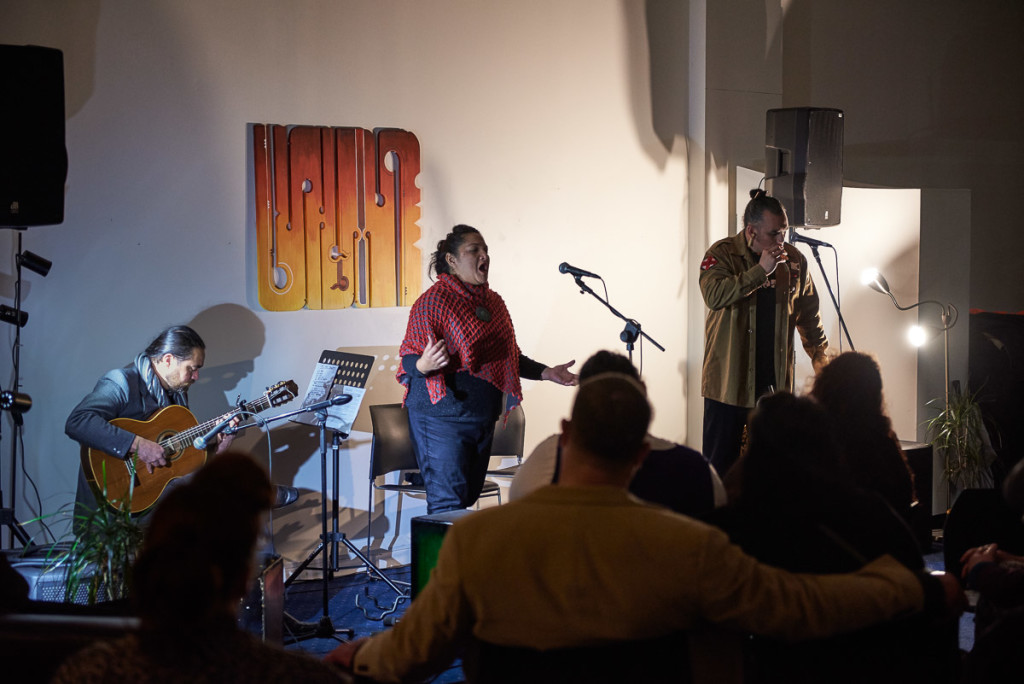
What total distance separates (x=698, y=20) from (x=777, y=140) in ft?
2.85

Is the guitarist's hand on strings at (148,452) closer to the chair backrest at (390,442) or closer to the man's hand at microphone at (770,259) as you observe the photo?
the chair backrest at (390,442)

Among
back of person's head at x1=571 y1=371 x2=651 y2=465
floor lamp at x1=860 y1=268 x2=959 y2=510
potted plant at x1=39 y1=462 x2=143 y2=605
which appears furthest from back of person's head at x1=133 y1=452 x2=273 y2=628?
floor lamp at x1=860 y1=268 x2=959 y2=510

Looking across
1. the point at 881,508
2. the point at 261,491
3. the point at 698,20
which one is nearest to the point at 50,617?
the point at 261,491

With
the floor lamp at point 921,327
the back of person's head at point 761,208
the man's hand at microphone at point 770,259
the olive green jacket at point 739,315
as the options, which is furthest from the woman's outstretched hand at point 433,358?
the floor lamp at point 921,327

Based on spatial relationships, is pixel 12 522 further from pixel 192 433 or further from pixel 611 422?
pixel 611 422

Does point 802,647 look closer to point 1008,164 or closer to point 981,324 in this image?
point 981,324

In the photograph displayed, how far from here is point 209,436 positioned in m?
3.96

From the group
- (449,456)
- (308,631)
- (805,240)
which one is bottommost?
(308,631)

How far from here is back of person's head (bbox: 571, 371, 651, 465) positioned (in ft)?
5.26

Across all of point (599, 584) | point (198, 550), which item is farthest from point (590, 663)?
point (198, 550)

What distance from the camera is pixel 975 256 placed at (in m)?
6.18

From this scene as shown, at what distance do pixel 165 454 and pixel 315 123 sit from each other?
1.77 m

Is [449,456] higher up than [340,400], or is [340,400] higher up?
[340,400]

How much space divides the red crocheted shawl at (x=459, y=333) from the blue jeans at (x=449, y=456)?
0.12 m
